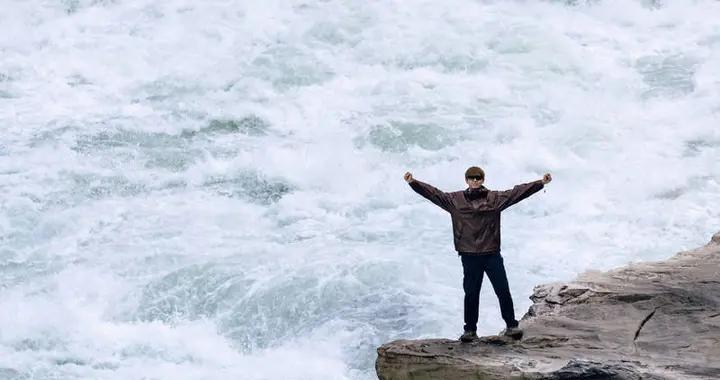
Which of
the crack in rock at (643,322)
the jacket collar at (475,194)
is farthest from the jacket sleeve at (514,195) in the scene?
the crack in rock at (643,322)

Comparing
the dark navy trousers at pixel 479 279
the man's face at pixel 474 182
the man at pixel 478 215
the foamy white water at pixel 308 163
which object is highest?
the man's face at pixel 474 182

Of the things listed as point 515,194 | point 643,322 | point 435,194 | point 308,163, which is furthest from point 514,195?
point 308,163

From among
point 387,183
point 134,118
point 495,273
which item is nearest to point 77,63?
point 134,118

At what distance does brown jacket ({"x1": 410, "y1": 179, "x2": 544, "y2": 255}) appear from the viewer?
7.50 m

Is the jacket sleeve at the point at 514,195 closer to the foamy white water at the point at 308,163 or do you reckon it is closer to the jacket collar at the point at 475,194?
the jacket collar at the point at 475,194

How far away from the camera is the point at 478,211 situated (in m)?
7.49

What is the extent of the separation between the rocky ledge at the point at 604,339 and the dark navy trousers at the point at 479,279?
0.21 meters

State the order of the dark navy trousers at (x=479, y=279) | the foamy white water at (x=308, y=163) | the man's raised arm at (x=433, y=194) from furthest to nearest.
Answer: the foamy white water at (x=308, y=163) → the dark navy trousers at (x=479, y=279) → the man's raised arm at (x=433, y=194)

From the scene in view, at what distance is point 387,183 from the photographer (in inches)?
555

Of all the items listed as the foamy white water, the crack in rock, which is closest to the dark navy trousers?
the crack in rock

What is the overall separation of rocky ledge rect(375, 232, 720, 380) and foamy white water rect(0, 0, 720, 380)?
1847 mm

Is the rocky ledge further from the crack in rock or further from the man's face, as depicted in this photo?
the man's face

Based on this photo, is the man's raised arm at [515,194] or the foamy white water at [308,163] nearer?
the man's raised arm at [515,194]

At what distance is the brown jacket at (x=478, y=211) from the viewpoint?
24.6 ft
